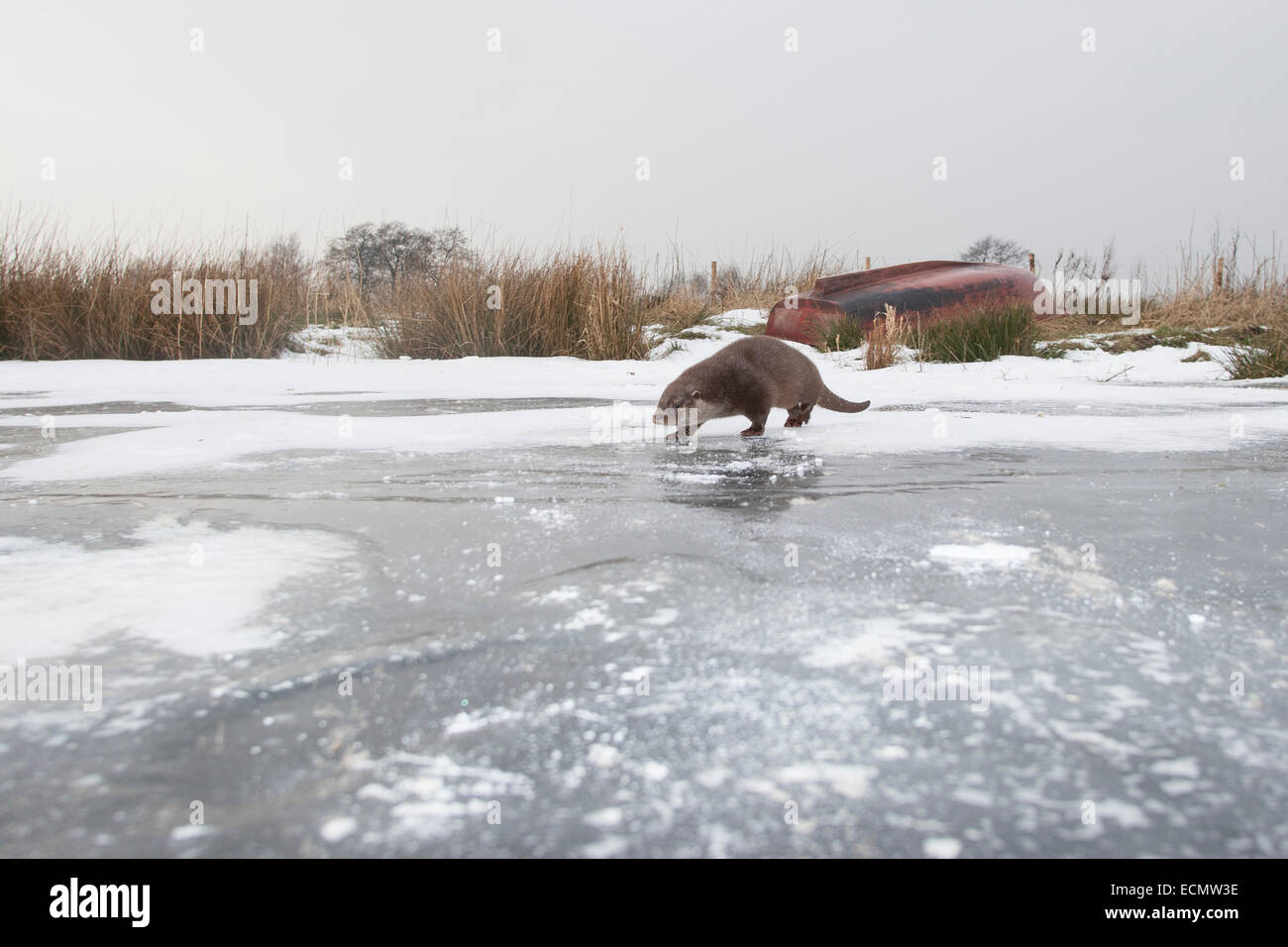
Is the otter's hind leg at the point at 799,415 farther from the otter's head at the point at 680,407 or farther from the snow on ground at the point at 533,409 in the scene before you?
the otter's head at the point at 680,407

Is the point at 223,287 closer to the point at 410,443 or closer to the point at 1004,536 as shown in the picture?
the point at 410,443

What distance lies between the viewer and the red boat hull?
36.8 ft

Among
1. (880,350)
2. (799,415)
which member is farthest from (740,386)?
(880,350)

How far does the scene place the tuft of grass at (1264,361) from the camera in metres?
7.00

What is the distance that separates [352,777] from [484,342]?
9.15 meters

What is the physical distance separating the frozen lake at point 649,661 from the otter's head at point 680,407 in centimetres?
97

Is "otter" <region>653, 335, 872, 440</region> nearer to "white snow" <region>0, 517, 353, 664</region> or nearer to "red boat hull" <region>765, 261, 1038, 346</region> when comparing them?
"white snow" <region>0, 517, 353, 664</region>

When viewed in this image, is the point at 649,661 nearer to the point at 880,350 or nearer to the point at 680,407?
the point at 680,407

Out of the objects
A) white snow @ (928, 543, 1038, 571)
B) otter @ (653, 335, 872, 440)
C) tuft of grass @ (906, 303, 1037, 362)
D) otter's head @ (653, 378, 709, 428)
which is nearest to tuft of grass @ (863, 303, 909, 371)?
tuft of grass @ (906, 303, 1037, 362)

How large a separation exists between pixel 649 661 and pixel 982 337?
342 inches

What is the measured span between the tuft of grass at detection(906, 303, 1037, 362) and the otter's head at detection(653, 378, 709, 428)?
561cm

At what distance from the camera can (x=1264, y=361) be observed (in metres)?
7.12

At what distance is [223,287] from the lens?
10094 millimetres

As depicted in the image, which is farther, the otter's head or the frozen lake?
the otter's head
